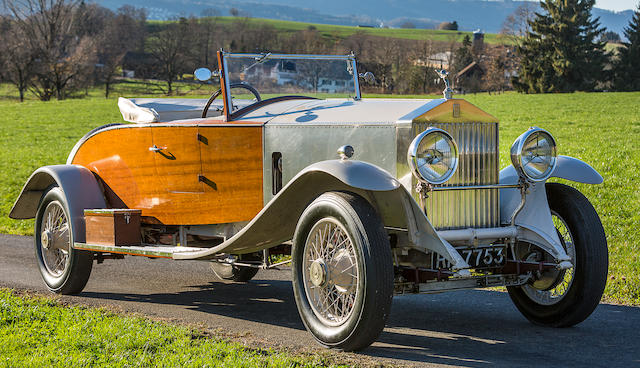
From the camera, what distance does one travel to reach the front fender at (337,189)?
449 cm

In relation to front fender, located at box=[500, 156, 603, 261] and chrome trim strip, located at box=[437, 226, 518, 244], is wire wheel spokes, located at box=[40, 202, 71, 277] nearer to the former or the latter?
chrome trim strip, located at box=[437, 226, 518, 244]

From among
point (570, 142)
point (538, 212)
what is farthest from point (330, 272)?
point (570, 142)

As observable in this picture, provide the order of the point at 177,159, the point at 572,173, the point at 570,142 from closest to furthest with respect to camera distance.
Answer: the point at 572,173, the point at 177,159, the point at 570,142

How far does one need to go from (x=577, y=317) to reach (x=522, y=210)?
86cm

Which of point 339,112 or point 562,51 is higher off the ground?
point 562,51

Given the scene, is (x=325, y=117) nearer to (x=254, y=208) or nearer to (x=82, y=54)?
(x=254, y=208)

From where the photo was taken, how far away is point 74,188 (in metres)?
6.86

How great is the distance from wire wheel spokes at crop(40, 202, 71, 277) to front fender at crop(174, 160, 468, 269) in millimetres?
1726

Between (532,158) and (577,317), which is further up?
(532,158)

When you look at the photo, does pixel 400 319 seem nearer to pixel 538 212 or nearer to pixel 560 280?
pixel 560 280

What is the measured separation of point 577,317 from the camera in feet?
17.3

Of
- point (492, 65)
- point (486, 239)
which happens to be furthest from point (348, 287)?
point (492, 65)

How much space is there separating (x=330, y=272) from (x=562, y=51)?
61.1m

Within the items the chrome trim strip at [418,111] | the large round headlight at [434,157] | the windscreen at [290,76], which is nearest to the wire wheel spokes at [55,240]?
the windscreen at [290,76]
